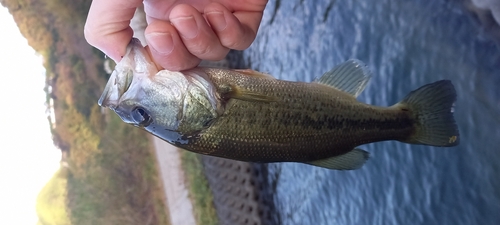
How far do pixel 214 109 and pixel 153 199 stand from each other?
5.20 feet

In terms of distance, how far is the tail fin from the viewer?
0.96 metres

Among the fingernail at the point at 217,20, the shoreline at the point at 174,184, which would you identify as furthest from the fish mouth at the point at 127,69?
the shoreline at the point at 174,184

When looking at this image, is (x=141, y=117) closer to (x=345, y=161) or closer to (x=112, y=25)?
(x=112, y=25)

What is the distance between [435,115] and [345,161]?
249 millimetres

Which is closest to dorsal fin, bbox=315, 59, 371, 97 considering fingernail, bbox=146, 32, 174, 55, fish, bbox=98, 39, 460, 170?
fish, bbox=98, 39, 460, 170

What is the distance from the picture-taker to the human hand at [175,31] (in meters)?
0.78

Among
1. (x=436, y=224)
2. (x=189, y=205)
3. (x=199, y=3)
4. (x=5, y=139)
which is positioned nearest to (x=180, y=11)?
(x=199, y=3)

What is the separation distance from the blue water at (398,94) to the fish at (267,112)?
0.57 meters

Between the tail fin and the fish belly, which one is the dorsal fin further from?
the tail fin

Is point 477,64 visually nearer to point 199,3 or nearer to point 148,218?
point 199,3

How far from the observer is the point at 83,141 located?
7.72 ft

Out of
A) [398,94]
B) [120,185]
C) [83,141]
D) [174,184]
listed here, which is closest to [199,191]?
[174,184]

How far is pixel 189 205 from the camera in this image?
89.4 inches

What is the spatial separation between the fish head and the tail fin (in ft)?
1.65
